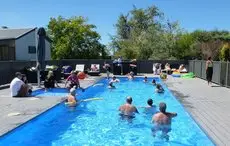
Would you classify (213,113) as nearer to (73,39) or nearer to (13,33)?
(13,33)

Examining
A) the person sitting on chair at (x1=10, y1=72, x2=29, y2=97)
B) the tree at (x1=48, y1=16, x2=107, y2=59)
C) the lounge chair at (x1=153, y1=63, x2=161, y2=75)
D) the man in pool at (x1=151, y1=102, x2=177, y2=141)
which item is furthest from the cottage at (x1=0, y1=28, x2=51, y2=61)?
the man in pool at (x1=151, y1=102, x2=177, y2=141)

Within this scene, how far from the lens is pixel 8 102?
11.4 m

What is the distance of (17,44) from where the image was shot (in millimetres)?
29266

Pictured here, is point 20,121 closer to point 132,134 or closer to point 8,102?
point 132,134

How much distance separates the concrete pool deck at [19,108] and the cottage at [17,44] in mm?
16510

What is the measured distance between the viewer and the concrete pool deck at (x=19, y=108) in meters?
7.91

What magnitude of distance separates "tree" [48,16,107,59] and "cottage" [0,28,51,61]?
657 centimetres

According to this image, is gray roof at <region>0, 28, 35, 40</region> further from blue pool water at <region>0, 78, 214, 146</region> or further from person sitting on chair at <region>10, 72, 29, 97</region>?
blue pool water at <region>0, 78, 214, 146</region>

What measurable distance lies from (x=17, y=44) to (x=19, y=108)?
20261mm

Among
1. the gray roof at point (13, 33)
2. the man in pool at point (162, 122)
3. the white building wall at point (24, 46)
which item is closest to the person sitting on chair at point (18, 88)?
the man in pool at point (162, 122)

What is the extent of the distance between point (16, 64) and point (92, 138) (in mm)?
11741

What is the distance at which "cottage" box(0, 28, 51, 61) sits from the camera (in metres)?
28.7

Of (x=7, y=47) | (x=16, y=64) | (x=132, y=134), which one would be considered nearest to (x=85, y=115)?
(x=132, y=134)

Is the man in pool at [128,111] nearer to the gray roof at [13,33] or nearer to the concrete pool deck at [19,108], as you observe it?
the concrete pool deck at [19,108]
